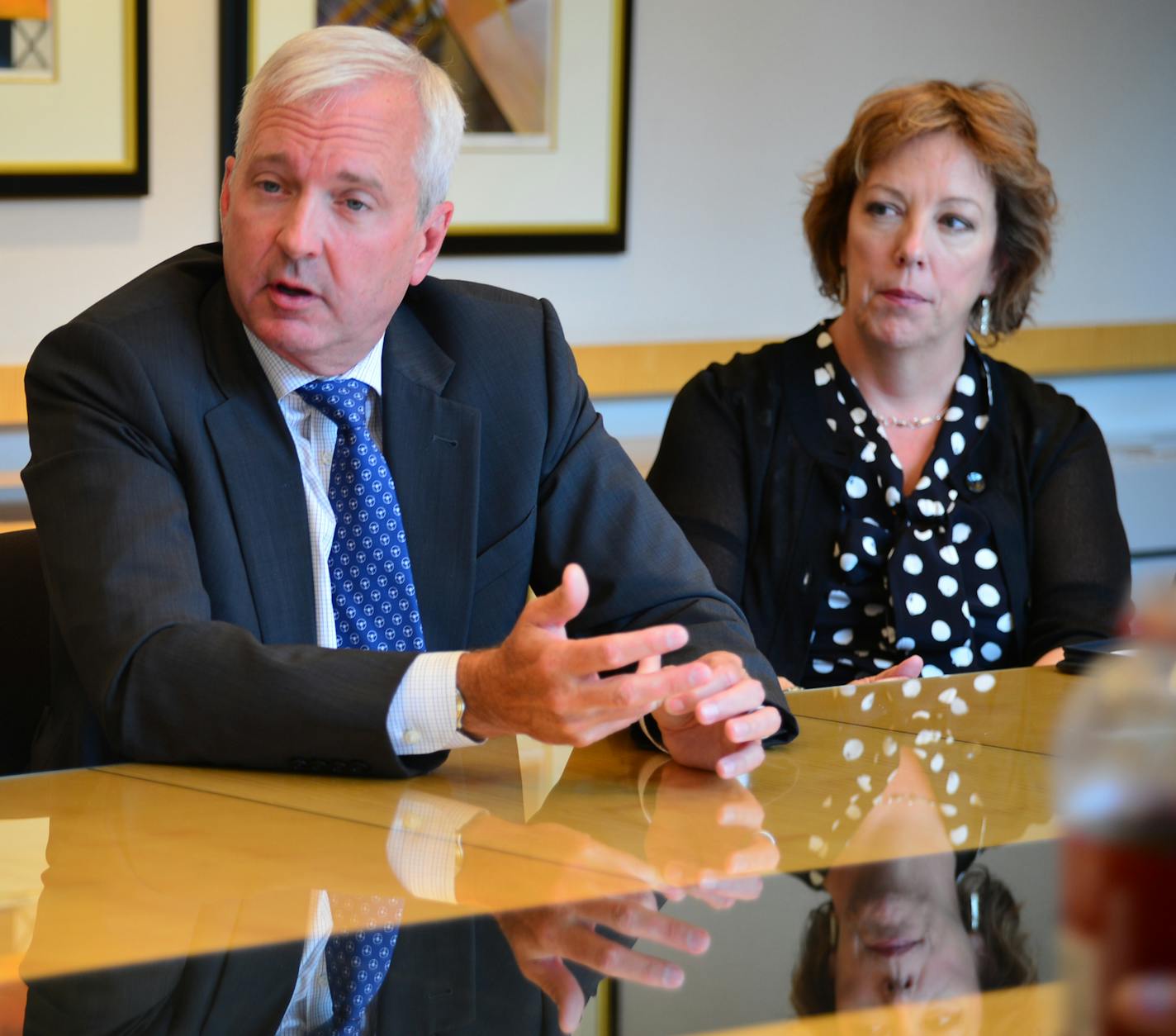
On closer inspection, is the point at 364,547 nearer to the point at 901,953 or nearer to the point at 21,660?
the point at 21,660

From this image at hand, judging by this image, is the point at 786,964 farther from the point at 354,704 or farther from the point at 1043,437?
the point at 1043,437

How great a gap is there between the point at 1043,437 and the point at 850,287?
400 mm

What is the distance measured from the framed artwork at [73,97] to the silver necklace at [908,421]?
165cm

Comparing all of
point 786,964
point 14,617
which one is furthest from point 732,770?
point 14,617

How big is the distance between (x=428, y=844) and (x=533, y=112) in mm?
2809

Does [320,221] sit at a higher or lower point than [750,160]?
lower

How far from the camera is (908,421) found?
2727 mm

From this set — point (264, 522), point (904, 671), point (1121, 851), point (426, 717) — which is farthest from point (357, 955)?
point (904, 671)

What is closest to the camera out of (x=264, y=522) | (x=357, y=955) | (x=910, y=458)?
(x=357, y=955)

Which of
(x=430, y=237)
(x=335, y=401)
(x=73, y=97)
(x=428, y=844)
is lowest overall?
(x=428, y=844)

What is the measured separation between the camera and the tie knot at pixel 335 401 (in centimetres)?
190

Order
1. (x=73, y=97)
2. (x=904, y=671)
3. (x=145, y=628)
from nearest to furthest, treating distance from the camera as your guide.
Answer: (x=145, y=628) → (x=904, y=671) → (x=73, y=97)

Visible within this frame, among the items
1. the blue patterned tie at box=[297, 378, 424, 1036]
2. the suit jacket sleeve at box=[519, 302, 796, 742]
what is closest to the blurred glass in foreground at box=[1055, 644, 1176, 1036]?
the suit jacket sleeve at box=[519, 302, 796, 742]

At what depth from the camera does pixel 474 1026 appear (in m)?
0.97
